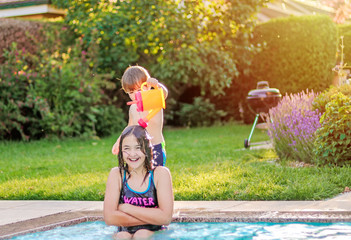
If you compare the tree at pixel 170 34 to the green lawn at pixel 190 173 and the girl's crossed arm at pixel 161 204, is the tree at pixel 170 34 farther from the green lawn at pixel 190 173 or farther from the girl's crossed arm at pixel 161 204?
the girl's crossed arm at pixel 161 204

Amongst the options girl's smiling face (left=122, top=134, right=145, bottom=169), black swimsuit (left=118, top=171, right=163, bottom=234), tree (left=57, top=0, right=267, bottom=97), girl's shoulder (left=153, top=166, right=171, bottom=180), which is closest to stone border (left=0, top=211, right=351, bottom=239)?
black swimsuit (left=118, top=171, right=163, bottom=234)

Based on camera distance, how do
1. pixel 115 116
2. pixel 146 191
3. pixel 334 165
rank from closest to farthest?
pixel 146 191 < pixel 334 165 < pixel 115 116

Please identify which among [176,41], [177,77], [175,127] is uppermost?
[176,41]

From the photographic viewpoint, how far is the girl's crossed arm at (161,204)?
4297 millimetres

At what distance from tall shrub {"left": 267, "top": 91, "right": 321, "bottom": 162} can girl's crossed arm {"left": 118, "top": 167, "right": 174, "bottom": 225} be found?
400 cm

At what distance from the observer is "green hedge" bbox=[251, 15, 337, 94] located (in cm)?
1505

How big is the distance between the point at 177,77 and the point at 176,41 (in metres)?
0.91

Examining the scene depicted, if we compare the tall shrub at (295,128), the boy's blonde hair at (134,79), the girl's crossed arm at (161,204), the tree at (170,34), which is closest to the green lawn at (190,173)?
the tall shrub at (295,128)

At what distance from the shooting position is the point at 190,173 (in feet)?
24.3

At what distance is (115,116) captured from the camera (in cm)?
1444

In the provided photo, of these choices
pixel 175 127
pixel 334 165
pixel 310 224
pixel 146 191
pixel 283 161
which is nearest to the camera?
pixel 146 191

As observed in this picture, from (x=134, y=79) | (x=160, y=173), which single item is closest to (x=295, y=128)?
(x=134, y=79)

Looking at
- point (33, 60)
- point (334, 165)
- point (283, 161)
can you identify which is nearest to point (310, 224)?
point (334, 165)

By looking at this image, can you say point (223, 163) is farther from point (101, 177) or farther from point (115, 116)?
point (115, 116)
